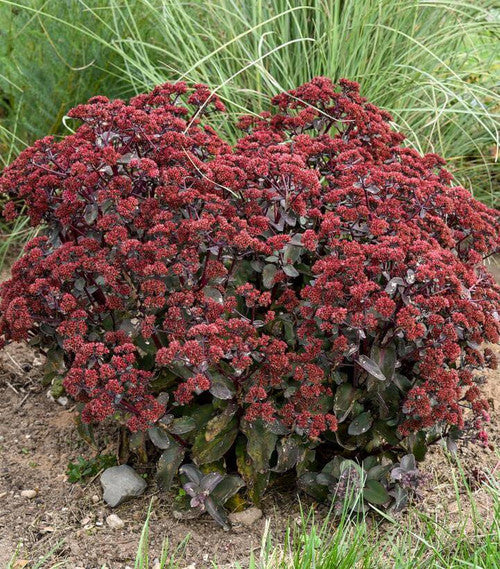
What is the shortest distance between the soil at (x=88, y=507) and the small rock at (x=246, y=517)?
0.06 feet

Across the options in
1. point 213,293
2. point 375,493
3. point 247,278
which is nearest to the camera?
point 213,293

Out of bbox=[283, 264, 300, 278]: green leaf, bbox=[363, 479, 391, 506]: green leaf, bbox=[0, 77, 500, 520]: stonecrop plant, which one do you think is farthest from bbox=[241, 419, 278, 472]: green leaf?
bbox=[283, 264, 300, 278]: green leaf

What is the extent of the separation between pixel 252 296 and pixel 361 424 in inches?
21.9

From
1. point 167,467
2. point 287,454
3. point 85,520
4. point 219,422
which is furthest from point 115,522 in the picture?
point 287,454

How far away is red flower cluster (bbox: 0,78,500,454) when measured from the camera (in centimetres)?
221

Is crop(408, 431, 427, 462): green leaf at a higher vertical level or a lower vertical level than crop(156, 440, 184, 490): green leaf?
lower

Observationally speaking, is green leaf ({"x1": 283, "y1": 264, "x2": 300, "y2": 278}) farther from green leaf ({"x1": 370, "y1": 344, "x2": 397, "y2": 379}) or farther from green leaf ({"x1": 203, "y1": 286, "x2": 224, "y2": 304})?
green leaf ({"x1": 370, "y1": 344, "x2": 397, "y2": 379})

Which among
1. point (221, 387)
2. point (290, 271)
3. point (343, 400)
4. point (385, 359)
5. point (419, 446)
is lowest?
point (419, 446)

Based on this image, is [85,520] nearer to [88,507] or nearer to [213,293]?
[88,507]

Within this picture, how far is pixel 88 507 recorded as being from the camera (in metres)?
2.61

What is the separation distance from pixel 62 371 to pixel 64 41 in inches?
92.9

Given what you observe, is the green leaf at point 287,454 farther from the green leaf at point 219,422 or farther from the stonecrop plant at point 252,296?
the green leaf at point 219,422

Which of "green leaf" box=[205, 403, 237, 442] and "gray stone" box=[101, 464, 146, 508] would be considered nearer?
"green leaf" box=[205, 403, 237, 442]

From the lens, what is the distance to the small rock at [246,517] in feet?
8.30
